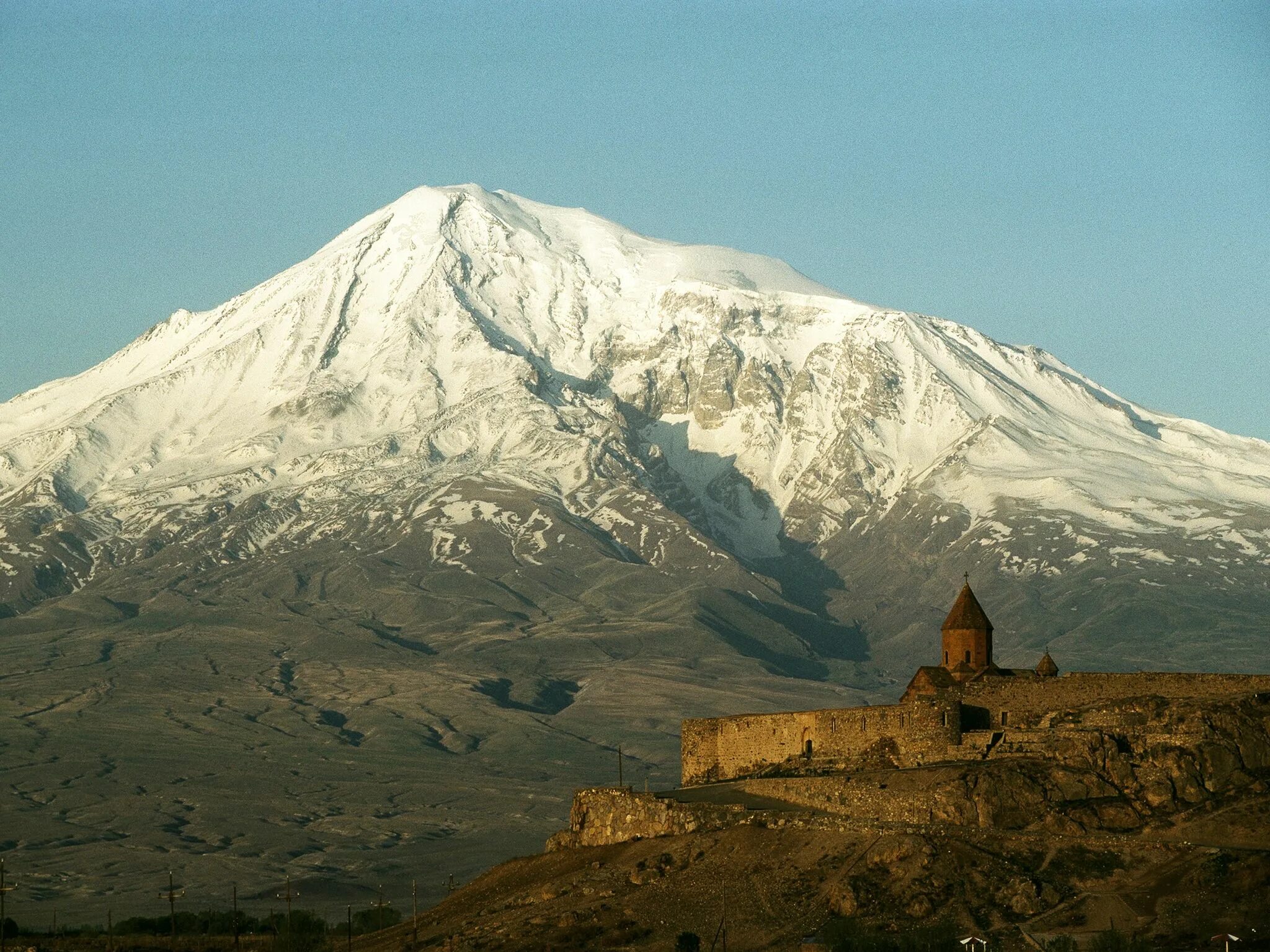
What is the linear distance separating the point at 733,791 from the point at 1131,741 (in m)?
11.7

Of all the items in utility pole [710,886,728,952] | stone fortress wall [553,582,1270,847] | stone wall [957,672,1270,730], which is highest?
stone wall [957,672,1270,730]

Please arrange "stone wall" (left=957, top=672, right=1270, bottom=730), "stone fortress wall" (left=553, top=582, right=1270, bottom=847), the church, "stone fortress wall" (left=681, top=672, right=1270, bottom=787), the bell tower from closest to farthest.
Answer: "stone fortress wall" (left=553, top=582, right=1270, bottom=847), "stone fortress wall" (left=681, top=672, right=1270, bottom=787), the church, "stone wall" (left=957, top=672, right=1270, bottom=730), the bell tower

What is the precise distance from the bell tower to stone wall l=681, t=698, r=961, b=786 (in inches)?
463

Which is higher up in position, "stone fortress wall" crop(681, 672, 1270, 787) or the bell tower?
the bell tower

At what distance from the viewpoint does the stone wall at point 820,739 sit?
63469 millimetres

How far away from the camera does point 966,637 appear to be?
80562 mm

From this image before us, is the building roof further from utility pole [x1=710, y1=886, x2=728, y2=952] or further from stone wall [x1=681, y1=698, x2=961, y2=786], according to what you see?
utility pole [x1=710, y1=886, x2=728, y2=952]

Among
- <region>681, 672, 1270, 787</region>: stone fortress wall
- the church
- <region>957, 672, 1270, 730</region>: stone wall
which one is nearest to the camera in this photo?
<region>681, 672, 1270, 787</region>: stone fortress wall

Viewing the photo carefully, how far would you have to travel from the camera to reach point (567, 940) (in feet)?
184

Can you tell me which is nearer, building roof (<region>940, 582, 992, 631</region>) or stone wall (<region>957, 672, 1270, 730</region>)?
stone wall (<region>957, 672, 1270, 730</region>)

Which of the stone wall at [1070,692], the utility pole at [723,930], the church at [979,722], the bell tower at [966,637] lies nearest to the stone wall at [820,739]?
the church at [979,722]

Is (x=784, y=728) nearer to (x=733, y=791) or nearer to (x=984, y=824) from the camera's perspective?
(x=733, y=791)

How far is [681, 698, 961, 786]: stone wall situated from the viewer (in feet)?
208

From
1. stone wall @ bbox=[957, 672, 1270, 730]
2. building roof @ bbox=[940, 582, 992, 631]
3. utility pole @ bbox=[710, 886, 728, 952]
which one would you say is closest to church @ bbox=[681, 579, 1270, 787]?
stone wall @ bbox=[957, 672, 1270, 730]
